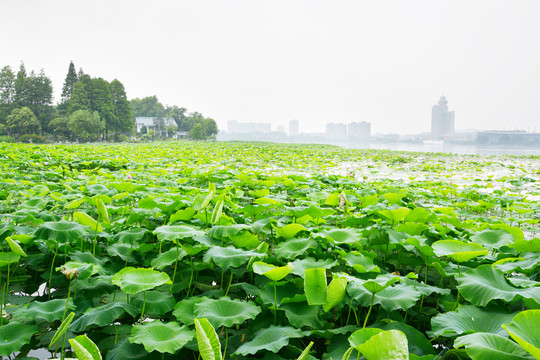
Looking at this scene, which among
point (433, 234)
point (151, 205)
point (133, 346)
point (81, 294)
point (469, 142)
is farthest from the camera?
point (469, 142)

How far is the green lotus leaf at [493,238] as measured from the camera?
1739 mm

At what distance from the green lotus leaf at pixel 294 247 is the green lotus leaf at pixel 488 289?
636 millimetres

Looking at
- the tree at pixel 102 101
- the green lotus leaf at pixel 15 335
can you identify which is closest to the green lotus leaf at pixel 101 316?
the green lotus leaf at pixel 15 335

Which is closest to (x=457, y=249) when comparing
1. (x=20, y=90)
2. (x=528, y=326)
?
(x=528, y=326)

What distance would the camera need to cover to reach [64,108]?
121 ft

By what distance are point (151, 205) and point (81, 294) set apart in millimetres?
892

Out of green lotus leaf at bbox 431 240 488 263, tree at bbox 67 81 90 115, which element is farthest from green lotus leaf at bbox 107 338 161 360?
tree at bbox 67 81 90 115

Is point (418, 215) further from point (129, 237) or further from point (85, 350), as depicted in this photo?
point (85, 350)

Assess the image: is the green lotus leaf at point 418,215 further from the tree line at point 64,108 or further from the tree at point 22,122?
the tree at point 22,122

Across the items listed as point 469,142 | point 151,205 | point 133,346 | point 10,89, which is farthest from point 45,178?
point 469,142

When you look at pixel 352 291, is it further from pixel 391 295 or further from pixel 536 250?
pixel 536 250

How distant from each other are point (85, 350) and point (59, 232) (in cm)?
106

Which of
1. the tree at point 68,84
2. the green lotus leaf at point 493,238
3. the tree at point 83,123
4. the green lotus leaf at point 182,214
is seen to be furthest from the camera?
the tree at point 68,84

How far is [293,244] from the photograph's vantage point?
1.69 meters
